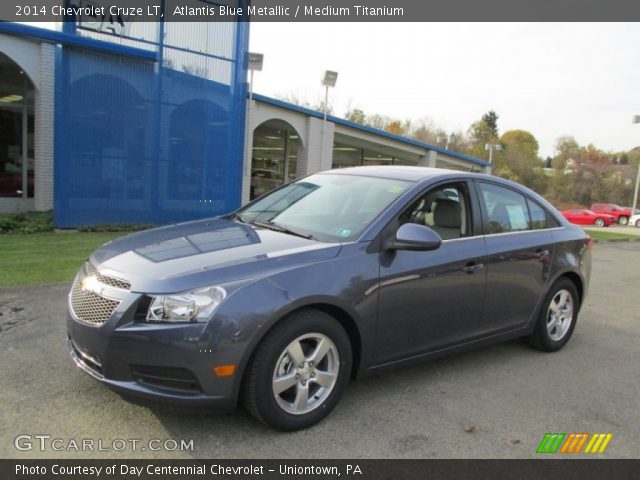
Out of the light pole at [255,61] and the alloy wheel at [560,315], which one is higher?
the light pole at [255,61]

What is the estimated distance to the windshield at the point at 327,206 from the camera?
12.6 ft

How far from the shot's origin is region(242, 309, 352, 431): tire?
3066 millimetres

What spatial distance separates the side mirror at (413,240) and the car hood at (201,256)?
432 mm

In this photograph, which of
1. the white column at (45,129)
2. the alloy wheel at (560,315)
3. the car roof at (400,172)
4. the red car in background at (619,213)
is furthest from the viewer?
the red car in background at (619,213)

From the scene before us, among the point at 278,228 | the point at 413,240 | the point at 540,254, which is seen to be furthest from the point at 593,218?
the point at 278,228

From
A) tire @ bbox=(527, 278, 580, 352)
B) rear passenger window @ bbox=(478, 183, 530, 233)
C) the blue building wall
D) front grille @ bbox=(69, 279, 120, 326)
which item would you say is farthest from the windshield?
the blue building wall

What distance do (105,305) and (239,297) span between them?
2.65ft

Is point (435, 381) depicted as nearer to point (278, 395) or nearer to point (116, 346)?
point (278, 395)

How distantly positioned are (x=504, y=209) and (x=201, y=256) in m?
2.81

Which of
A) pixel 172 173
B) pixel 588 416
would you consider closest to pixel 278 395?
pixel 588 416

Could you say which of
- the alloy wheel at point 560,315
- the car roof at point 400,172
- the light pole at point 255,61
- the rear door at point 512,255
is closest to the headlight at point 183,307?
the car roof at point 400,172

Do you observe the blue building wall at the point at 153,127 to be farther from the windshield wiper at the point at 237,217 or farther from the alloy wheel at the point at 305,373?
the alloy wheel at the point at 305,373

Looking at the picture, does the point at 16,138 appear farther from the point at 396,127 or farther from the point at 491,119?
the point at 491,119
